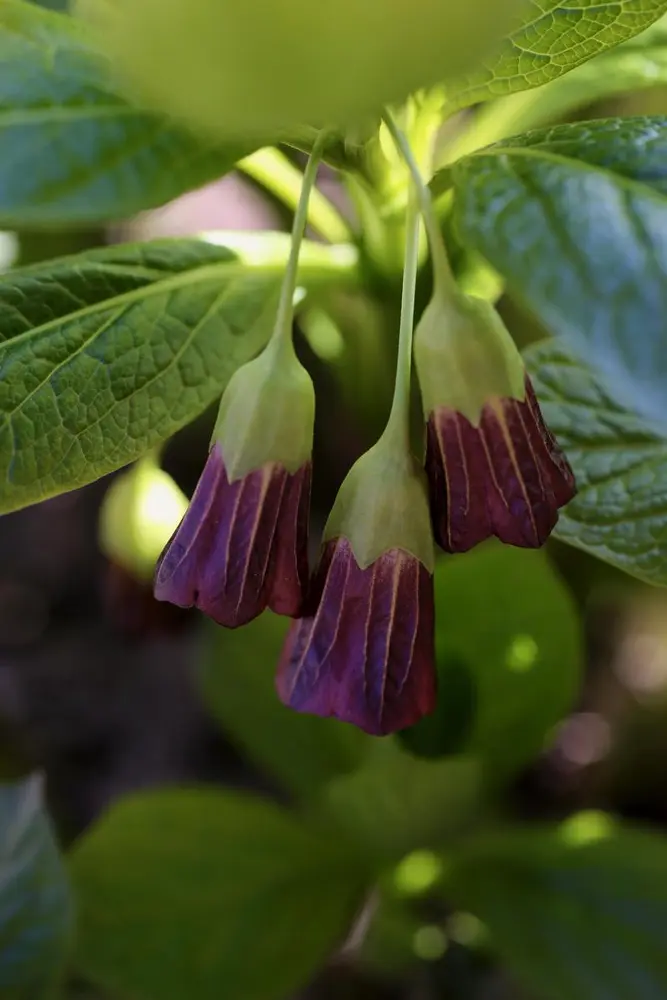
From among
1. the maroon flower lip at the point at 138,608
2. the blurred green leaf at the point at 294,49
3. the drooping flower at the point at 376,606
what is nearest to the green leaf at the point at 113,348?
the drooping flower at the point at 376,606

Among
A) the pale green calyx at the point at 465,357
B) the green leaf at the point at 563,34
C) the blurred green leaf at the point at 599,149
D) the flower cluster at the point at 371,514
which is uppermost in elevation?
the green leaf at the point at 563,34

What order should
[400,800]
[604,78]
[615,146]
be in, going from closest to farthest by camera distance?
1. [615,146]
2. [604,78]
3. [400,800]

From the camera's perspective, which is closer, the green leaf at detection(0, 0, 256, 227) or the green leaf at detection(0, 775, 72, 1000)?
the green leaf at detection(0, 0, 256, 227)

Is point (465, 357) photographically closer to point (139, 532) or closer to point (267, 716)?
point (139, 532)

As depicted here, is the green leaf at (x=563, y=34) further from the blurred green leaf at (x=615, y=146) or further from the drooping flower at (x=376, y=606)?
the drooping flower at (x=376, y=606)

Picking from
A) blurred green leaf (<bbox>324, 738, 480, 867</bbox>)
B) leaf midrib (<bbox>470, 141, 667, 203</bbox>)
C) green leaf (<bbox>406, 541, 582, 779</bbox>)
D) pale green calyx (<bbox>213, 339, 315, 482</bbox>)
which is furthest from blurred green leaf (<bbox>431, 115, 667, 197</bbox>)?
blurred green leaf (<bbox>324, 738, 480, 867</bbox>)

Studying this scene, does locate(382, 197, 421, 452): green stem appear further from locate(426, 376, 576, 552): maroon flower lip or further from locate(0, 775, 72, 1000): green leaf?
locate(0, 775, 72, 1000): green leaf

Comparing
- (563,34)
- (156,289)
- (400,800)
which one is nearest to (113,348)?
(156,289)
